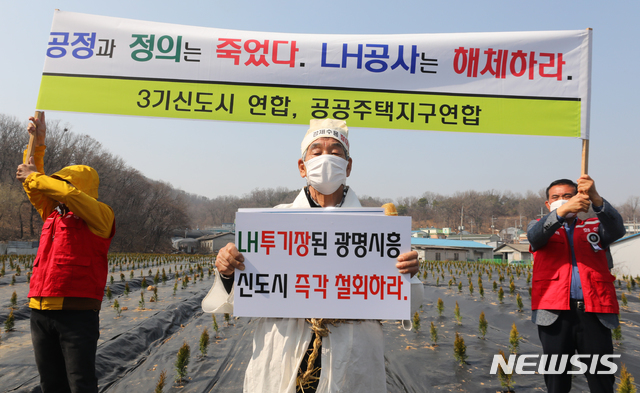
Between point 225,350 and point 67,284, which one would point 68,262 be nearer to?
point 67,284

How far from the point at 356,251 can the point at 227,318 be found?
18.3 ft

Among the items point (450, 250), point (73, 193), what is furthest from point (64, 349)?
point (450, 250)

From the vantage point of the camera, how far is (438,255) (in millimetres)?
39500

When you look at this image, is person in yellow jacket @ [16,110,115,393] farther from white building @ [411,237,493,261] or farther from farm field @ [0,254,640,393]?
white building @ [411,237,493,261]

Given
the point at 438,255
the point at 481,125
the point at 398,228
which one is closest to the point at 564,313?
the point at 481,125

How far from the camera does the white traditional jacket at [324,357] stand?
154cm

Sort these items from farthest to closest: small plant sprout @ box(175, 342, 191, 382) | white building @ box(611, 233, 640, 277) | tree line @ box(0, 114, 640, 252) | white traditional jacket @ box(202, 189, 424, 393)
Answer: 1. tree line @ box(0, 114, 640, 252)
2. white building @ box(611, 233, 640, 277)
3. small plant sprout @ box(175, 342, 191, 382)
4. white traditional jacket @ box(202, 189, 424, 393)

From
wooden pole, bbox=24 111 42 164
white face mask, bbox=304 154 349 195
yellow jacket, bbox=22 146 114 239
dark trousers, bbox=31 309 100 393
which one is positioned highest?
wooden pole, bbox=24 111 42 164

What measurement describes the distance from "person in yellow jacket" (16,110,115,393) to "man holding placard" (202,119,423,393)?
116 cm

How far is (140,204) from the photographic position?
50469 mm

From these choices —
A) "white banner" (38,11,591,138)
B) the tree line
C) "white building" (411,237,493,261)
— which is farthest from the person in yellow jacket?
"white building" (411,237,493,261)

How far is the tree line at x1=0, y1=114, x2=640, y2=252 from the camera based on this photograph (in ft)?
119

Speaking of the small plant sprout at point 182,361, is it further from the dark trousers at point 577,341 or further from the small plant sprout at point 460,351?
the dark trousers at point 577,341

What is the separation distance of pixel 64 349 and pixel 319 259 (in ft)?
6.03
